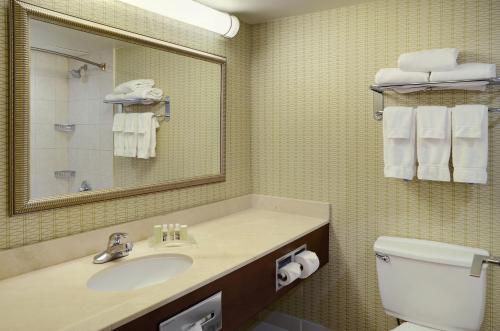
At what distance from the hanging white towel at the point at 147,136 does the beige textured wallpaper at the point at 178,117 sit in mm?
26

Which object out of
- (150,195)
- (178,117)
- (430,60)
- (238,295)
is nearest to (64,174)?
(150,195)

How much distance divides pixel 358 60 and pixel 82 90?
4.70ft

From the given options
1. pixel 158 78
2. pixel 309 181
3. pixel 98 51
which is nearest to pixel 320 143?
pixel 309 181

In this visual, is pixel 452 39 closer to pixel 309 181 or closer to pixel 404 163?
pixel 404 163

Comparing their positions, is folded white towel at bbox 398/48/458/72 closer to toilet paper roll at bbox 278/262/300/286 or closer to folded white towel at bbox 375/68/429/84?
folded white towel at bbox 375/68/429/84

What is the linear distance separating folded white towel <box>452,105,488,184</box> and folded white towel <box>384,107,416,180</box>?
191 mm

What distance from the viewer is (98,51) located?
157 centimetres

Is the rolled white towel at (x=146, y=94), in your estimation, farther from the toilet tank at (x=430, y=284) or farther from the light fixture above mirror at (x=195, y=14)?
the toilet tank at (x=430, y=284)

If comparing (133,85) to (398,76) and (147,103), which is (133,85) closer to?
(147,103)

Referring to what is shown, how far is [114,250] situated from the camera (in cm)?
147

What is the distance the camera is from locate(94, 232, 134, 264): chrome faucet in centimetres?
146

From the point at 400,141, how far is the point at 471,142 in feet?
1.00

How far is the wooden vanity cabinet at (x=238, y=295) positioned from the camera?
3.65 ft

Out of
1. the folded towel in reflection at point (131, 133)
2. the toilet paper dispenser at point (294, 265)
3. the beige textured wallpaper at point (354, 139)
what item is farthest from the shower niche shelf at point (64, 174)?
the beige textured wallpaper at point (354, 139)
